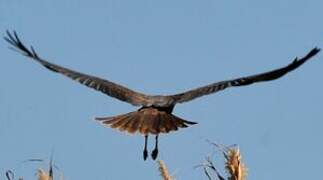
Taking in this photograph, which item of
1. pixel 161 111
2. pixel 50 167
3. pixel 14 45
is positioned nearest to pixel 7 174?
pixel 50 167

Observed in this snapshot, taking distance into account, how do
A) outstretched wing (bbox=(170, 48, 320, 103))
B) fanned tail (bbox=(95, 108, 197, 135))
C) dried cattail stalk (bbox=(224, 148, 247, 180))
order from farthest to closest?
outstretched wing (bbox=(170, 48, 320, 103))
fanned tail (bbox=(95, 108, 197, 135))
dried cattail stalk (bbox=(224, 148, 247, 180))

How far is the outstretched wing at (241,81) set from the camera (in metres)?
8.44

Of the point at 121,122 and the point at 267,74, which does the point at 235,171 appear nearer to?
the point at 121,122

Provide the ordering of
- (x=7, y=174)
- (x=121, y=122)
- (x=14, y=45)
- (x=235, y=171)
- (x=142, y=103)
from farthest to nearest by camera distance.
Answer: (x=14, y=45), (x=142, y=103), (x=121, y=122), (x=7, y=174), (x=235, y=171)

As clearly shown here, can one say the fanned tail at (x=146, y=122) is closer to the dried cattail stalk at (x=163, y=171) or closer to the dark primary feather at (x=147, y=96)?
the dark primary feather at (x=147, y=96)

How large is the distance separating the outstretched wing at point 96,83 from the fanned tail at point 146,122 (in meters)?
0.23

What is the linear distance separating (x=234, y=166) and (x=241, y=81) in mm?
3431

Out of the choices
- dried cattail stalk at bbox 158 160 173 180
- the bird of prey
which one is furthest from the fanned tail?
dried cattail stalk at bbox 158 160 173 180

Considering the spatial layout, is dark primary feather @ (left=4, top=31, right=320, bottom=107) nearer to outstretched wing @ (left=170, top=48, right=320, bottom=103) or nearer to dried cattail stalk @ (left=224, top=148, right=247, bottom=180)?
outstretched wing @ (left=170, top=48, right=320, bottom=103)

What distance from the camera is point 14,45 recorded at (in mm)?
9453

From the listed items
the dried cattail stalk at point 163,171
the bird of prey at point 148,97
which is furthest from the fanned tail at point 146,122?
the dried cattail stalk at point 163,171

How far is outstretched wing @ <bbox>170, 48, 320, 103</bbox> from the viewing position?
332 inches

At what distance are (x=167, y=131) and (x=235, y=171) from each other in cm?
254

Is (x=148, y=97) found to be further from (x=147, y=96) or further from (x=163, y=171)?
(x=163, y=171)
